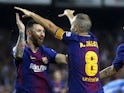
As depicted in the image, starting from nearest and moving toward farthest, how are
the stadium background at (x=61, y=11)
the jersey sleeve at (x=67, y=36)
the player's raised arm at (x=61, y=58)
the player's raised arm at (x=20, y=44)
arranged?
the jersey sleeve at (x=67, y=36) → the player's raised arm at (x=20, y=44) → the player's raised arm at (x=61, y=58) → the stadium background at (x=61, y=11)

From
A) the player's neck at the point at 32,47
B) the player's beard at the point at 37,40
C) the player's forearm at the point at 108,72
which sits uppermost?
the player's beard at the point at 37,40

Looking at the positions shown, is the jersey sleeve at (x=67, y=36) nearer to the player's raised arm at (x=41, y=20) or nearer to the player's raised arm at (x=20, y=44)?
the player's raised arm at (x=41, y=20)

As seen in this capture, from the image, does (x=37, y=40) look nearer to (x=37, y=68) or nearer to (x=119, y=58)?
(x=37, y=68)

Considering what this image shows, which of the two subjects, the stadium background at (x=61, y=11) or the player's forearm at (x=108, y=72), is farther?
the stadium background at (x=61, y=11)

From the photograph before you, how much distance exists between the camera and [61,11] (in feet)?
63.3

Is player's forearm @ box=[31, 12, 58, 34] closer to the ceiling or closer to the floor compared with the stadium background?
closer to the ceiling

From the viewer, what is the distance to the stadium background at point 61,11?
61.9 feet

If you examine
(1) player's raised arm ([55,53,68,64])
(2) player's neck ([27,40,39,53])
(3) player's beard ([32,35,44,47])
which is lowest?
(1) player's raised arm ([55,53,68,64])

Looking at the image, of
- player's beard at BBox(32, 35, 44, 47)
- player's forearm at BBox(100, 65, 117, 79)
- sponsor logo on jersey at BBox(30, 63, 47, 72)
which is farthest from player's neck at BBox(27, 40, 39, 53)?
player's forearm at BBox(100, 65, 117, 79)

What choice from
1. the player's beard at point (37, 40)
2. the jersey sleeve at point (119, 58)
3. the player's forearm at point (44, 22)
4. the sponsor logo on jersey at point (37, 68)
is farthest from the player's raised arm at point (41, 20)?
the jersey sleeve at point (119, 58)

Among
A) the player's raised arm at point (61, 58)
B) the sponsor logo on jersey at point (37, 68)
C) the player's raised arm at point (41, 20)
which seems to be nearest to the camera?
the player's raised arm at point (41, 20)

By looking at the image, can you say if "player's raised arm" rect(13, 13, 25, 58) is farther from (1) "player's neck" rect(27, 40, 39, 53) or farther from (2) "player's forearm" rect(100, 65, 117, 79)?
(2) "player's forearm" rect(100, 65, 117, 79)

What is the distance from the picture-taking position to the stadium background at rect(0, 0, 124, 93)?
61.9ft

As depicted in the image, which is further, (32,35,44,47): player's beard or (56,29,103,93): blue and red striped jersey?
(32,35,44,47): player's beard
